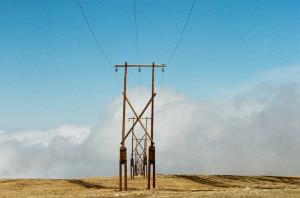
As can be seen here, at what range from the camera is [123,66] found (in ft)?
91.2

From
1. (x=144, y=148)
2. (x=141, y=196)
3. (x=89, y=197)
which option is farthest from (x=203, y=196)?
(x=144, y=148)

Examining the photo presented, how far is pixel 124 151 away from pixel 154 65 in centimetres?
752

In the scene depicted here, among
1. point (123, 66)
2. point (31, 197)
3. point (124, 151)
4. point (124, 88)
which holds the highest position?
point (123, 66)

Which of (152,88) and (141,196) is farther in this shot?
(152,88)

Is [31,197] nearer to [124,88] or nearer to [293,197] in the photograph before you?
[124,88]

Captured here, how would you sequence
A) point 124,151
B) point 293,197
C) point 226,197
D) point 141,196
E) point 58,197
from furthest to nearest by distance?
point 124,151 < point 58,197 < point 141,196 < point 226,197 < point 293,197

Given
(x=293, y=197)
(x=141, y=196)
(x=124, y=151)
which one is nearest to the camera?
(x=293, y=197)

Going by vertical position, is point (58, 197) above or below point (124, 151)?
below

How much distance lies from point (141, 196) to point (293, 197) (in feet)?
28.0

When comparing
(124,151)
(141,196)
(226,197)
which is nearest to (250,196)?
(226,197)

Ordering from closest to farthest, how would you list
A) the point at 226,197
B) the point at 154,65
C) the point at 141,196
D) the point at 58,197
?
the point at 226,197 < the point at 141,196 < the point at 58,197 < the point at 154,65

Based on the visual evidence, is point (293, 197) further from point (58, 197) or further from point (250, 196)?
point (58, 197)

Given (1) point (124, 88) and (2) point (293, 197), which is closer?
(2) point (293, 197)

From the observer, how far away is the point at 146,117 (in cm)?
5684
